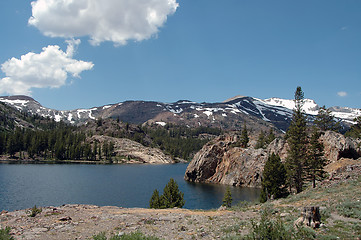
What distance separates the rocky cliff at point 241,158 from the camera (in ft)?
208

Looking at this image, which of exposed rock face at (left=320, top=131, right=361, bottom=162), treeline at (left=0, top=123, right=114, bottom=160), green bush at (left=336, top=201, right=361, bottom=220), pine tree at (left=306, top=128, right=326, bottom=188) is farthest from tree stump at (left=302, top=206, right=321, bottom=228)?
treeline at (left=0, top=123, right=114, bottom=160)

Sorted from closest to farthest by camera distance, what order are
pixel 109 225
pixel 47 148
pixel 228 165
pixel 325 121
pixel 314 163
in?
pixel 109 225 → pixel 314 163 → pixel 325 121 → pixel 228 165 → pixel 47 148

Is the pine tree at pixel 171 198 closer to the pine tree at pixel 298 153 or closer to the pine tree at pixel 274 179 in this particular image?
the pine tree at pixel 274 179

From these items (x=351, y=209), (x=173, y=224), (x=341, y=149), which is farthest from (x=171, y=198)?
(x=341, y=149)

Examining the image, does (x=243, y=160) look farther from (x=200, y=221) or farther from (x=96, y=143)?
(x=96, y=143)

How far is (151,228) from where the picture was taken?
18.3 metres

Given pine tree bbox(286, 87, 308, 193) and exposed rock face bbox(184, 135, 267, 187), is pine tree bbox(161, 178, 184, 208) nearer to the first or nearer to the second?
pine tree bbox(286, 87, 308, 193)

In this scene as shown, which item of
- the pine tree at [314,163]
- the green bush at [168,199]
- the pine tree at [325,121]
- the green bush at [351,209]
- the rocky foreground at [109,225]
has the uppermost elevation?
the pine tree at [325,121]

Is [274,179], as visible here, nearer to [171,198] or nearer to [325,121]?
[171,198]

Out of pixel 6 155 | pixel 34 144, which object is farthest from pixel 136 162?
pixel 6 155

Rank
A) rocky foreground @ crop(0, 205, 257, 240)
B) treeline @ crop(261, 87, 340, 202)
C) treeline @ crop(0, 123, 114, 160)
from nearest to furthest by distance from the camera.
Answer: rocky foreground @ crop(0, 205, 257, 240), treeline @ crop(261, 87, 340, 202), treeline @ crop(0, 123, 114, 160)

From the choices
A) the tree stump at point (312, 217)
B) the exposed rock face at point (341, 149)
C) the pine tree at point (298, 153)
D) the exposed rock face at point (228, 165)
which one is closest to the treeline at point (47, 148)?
A: the exposed rock face at point (228, 165)

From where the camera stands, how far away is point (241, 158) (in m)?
90.1

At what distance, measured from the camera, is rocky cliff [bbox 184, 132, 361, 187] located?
6331 cm
